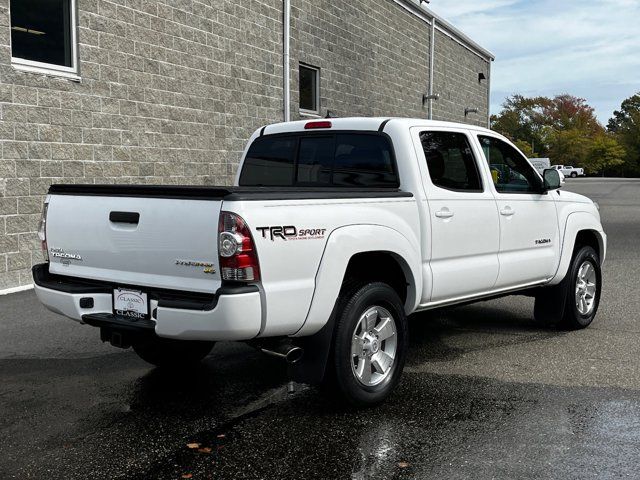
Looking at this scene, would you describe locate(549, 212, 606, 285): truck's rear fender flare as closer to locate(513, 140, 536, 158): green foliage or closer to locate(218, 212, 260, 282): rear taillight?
locate(218, 212, 260, 282): rear taillight

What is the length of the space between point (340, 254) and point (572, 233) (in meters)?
3.47

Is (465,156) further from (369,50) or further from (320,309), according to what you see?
(369,50)

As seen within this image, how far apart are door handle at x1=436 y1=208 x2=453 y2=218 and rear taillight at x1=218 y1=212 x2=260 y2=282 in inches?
74.4

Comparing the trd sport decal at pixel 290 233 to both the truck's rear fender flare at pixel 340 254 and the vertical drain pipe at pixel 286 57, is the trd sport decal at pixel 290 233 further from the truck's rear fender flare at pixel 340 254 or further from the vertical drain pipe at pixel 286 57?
the vertical drain pipe at pixel 286 57

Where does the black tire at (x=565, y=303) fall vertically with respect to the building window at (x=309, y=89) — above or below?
below

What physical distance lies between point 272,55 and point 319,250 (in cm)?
1150

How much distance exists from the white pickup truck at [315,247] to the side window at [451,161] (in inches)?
0.6

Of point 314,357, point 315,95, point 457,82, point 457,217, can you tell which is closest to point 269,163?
point 457,217

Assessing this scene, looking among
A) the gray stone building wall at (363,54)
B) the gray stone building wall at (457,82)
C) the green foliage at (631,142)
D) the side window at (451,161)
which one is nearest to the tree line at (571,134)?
the green foliage at (631,142)

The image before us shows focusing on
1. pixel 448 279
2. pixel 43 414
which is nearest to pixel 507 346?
pixel 448 279

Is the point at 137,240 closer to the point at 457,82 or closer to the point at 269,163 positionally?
the point at 269,163

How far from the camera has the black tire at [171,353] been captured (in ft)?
19.0

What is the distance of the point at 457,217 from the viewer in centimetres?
582

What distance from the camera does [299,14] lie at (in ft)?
54.1
